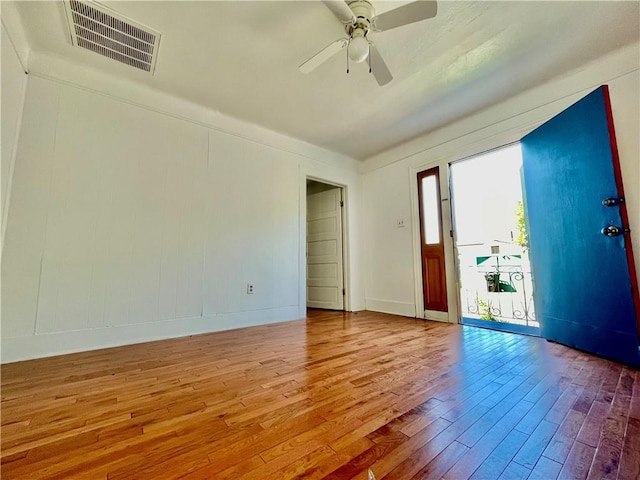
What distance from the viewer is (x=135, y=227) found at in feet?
8.23

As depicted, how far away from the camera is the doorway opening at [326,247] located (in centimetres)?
441

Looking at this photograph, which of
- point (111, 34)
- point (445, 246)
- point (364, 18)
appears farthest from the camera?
point (445, 246)

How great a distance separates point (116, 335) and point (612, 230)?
4.10 meters

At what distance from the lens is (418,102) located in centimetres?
294

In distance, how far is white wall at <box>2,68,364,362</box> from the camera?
6.82ft

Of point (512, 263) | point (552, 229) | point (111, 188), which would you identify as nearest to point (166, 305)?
point (111, 188)

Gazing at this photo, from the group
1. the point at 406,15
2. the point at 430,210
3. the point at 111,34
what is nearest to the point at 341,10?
the point at 406,15

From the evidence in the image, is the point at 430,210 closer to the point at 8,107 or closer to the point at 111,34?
the point at 111,34

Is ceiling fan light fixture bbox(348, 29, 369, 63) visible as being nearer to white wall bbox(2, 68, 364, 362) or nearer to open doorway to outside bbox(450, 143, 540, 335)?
white wall bbox(2, 68, 364, 362)

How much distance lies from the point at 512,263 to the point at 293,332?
3.77 metres

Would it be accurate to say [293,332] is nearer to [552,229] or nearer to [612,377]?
[612,377]

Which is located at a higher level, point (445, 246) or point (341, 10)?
point (341, 10)

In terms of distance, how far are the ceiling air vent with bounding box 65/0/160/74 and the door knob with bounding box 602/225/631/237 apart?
373 cm

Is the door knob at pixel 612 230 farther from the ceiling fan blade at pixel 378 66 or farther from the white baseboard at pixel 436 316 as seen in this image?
the ceiling fan blade at pixel 378 66
